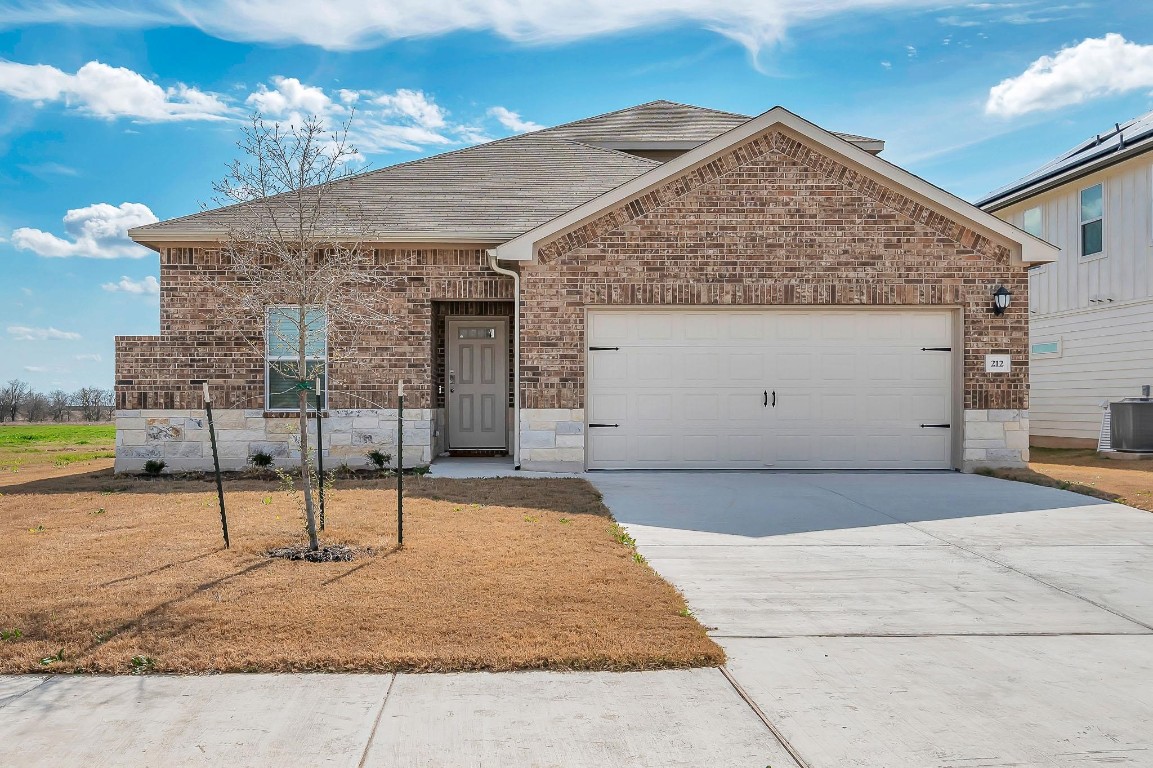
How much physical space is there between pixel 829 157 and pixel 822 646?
9.22m

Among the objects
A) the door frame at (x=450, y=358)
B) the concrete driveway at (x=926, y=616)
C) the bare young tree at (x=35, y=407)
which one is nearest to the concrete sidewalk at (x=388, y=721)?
the concrete driveway at (x=926, y=616)

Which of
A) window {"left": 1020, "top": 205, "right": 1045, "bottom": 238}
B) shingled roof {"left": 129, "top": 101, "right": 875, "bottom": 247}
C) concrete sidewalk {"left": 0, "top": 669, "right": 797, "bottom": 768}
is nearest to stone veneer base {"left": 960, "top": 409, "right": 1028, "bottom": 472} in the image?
shingled roof {"left": 129, "top": 101, "right": 875, "bottom": 247}

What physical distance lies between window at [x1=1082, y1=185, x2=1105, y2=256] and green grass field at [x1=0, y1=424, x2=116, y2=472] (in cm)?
1978

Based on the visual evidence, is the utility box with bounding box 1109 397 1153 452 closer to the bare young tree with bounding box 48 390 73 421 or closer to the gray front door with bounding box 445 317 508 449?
the gray front door with bounding box 445 317 508 449

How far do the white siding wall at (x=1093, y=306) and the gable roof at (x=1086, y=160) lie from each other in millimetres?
302

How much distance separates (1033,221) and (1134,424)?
19.2 ft

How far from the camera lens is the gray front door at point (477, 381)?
14555 mm

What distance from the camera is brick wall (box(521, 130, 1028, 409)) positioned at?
1238 cm

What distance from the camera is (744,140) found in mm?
12406

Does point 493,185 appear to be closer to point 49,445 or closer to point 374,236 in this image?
point 374,236

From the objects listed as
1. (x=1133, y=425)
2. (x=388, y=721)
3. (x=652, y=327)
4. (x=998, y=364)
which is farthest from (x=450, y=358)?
(x=1133, y=425)

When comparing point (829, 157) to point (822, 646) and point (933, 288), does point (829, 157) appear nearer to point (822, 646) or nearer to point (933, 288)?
point (933, 288)

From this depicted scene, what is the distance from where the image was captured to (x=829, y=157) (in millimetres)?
12453

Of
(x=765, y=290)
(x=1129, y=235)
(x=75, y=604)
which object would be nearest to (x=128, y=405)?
(x=75, y=604)
